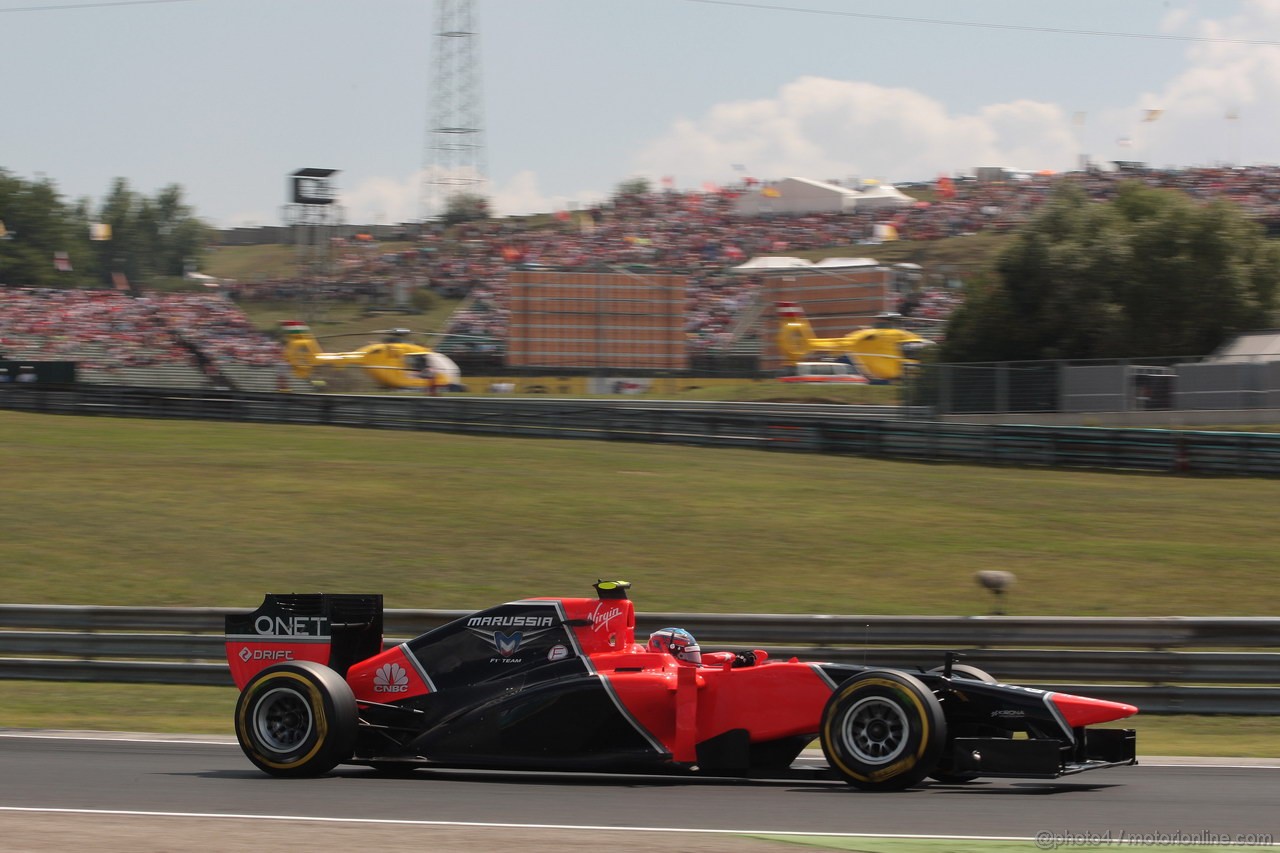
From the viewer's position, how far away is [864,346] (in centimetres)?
4834

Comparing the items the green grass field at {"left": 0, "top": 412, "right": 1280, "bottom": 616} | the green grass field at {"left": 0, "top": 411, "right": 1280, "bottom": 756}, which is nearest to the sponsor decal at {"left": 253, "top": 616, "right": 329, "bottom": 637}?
the green grass field at {"left": 0, "top": 411, "right": 1280, "bottom": 756}

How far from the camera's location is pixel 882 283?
55.7 metres

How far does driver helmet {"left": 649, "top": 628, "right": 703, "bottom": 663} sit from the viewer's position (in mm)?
7891

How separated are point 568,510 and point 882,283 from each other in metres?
37.9

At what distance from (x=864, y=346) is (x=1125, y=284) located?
9.55m

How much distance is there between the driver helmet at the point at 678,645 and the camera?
7.89m

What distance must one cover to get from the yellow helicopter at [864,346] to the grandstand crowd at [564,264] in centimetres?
580

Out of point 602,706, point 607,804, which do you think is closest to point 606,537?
point 602,706

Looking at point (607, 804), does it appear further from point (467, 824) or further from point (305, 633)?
point (305, 633)

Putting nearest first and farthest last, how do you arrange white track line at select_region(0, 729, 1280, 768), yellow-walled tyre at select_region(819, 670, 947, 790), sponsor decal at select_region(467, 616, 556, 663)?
yellow-walled tyre at select_region(819, 670, 947, 790) < sponsor decal at select_region(467, 616, 556, 663) < white track line at select_region(0, 729, 1280, 768)

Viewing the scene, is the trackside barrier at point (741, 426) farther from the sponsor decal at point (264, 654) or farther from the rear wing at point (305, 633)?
the sponsor decal at point (264, 654)

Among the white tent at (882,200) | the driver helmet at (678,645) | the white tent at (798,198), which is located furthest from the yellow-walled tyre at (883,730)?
the white tent at (882,200)

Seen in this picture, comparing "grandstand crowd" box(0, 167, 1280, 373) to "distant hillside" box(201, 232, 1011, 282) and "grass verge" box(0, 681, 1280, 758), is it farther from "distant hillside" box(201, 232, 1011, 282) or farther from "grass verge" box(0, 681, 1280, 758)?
"grass verge" box(0, 681, 1280, 758)

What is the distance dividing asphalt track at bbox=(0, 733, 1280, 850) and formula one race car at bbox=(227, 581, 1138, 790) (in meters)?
0.18
